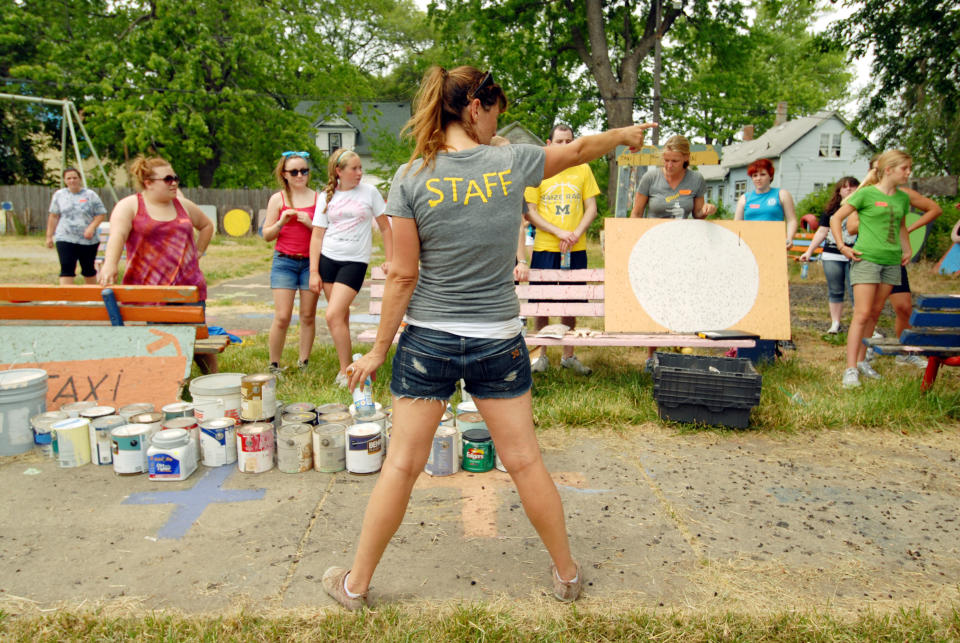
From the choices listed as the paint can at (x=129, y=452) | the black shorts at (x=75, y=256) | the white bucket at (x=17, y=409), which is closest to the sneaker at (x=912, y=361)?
the paint can at (x=129, y=452)

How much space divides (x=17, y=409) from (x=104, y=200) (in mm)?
28300

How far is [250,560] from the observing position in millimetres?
2918

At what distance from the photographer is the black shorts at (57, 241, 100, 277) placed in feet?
30.0

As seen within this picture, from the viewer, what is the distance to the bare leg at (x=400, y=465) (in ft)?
7.84

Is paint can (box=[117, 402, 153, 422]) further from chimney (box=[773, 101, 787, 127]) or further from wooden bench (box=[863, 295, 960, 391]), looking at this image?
chimney (box=[773, 101, 787, 127])

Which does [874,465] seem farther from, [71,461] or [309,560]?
[71,461]

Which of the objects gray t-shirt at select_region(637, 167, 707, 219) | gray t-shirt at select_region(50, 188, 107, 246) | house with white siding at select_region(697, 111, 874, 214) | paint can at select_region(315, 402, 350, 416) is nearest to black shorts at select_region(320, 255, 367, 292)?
paint can at select_region(315, 402, 350, 416)

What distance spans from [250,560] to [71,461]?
5.74ft

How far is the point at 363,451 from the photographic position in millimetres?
3824

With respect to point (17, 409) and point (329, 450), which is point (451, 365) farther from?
point (17, 409)

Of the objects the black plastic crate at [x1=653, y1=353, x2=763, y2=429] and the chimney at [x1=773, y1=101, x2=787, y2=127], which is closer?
the black plastic crate at [x1=653, y1=353, x2=763, y2=429]

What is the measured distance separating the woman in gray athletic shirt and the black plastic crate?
238 centimetres

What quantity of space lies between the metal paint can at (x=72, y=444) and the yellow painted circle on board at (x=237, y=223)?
24367mm

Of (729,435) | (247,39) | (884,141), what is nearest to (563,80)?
(247,39)
